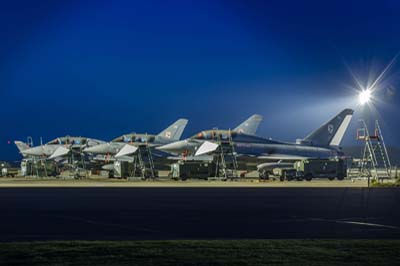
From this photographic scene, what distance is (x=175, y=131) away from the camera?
12169cm

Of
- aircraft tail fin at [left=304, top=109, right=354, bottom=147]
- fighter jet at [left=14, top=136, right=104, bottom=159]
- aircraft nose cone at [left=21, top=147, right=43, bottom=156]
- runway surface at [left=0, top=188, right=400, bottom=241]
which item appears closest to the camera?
runway surface at [left=0, top=188, right=400, bottom=241]

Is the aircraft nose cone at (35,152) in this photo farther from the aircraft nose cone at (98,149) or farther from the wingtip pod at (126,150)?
the wingtip pod at (126,150)

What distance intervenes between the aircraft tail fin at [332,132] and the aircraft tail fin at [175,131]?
80.2ft

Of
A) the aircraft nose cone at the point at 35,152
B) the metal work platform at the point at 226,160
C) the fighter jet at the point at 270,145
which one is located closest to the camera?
the metal work platform at the point at 226,160

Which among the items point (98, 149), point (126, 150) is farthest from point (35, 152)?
point (126, 150)

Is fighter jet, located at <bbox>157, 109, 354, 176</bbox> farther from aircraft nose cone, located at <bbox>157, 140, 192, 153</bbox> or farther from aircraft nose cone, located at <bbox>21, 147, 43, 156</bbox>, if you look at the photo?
aircraft nose cone, located at <bbox>21, 147, 43, 156</bbox>

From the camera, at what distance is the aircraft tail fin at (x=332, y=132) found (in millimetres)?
104688

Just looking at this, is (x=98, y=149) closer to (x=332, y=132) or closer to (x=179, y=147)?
(x=179, y=147)

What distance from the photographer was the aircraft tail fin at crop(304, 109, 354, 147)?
10469cm

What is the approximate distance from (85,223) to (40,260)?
29.1 feet

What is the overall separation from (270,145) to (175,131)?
27.7 metres

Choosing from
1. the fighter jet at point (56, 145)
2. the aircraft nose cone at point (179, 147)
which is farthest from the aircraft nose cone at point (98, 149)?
the aircraft nose cone at point (179, 147)

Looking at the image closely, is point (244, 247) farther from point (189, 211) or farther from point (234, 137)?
point (234, 137)

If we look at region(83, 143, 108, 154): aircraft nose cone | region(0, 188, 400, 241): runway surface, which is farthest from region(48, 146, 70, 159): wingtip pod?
region(0, 188, 400, 241): runway surface
